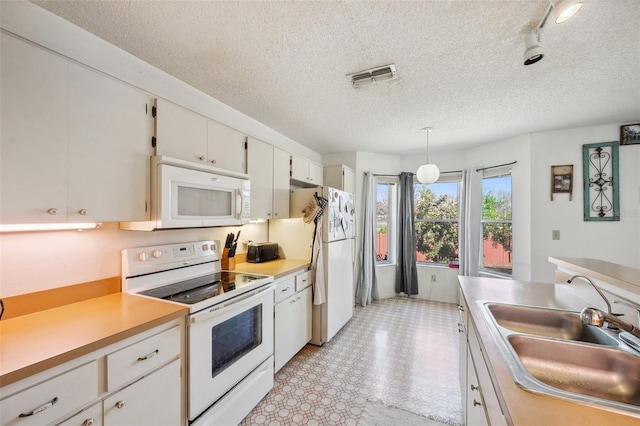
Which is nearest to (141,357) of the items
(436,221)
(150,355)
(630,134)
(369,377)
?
(150,355)

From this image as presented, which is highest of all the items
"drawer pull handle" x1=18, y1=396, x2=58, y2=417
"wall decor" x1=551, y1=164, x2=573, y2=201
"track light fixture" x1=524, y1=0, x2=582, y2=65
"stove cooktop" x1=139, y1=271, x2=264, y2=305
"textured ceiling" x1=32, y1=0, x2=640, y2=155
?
"textured ceiling" x1=32, y1=0, x2=640, y2=155

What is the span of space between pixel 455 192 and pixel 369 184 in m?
1.47

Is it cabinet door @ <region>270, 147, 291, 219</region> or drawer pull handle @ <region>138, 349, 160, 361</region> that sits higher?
cabinet door @ <region>270, 147, 291, 219</region>

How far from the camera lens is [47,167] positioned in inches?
46.5

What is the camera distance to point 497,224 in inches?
147

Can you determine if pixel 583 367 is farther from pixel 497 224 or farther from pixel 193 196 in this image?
pixel 497 224

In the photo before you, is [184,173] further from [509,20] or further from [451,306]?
[451,306]

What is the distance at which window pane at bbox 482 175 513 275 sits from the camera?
11.8 feet

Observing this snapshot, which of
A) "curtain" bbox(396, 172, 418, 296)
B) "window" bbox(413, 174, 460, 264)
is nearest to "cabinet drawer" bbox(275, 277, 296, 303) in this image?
"curtain" bbox(396, 172, 418, 296)

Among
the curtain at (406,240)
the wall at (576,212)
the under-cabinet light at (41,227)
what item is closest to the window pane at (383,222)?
the curtain at (406,240)

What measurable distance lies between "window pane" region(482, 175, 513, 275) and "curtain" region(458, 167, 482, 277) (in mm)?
128

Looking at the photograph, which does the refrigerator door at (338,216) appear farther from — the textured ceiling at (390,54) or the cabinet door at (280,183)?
the textured ceiling at (390,54)

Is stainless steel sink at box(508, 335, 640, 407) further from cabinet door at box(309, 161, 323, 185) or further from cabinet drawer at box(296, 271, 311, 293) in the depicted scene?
cabinet door at box(309, 161, 323, 185)

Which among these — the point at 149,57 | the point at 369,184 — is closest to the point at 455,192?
the point at 369,184
